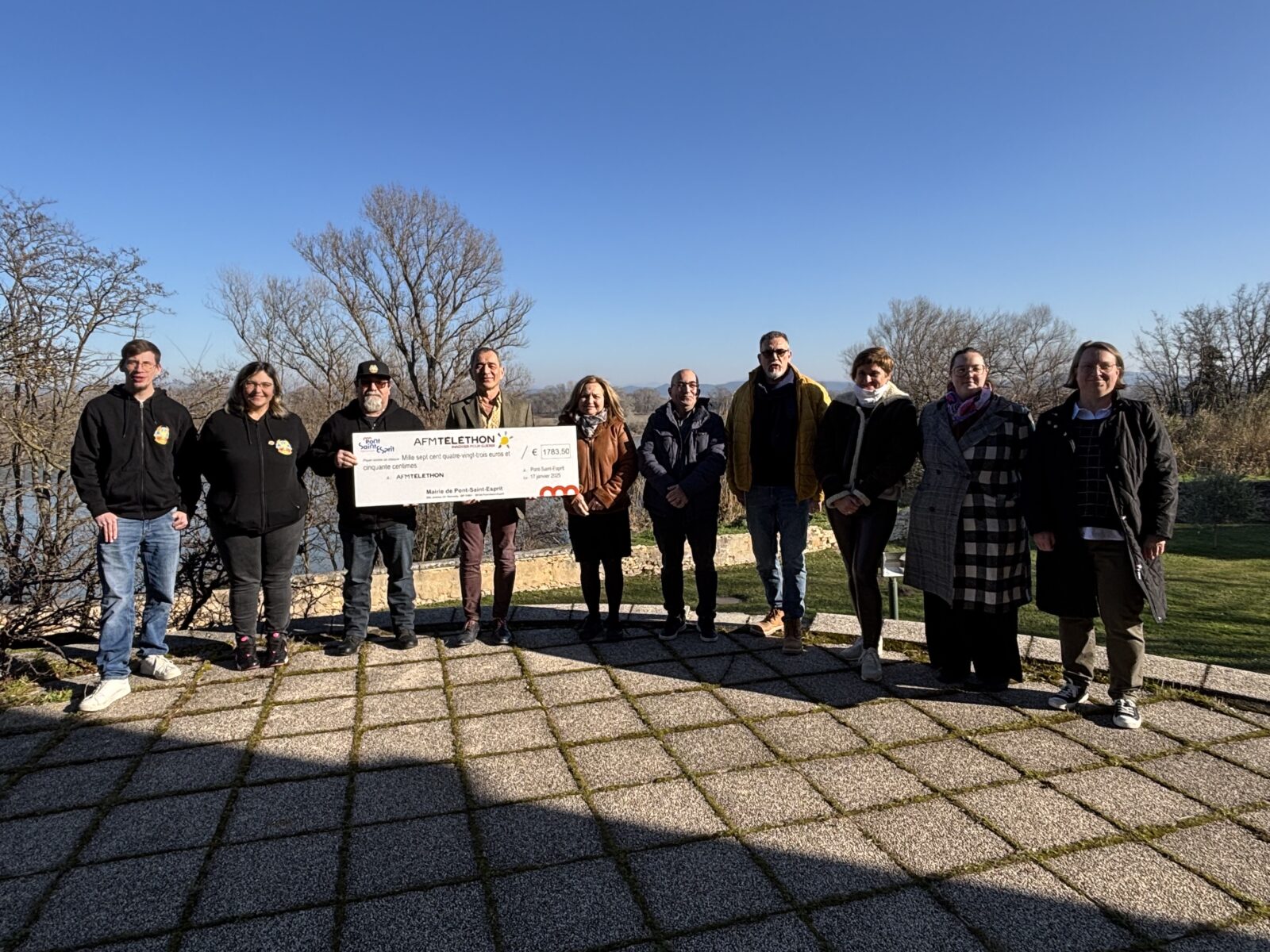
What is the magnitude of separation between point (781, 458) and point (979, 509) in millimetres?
1116

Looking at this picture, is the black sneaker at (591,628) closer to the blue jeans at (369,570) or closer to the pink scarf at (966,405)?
the blue jeans at (369,570)

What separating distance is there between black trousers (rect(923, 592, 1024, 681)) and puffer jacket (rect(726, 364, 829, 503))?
93 centimetres

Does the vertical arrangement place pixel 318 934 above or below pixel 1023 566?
below

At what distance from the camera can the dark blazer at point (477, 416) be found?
4.46 m

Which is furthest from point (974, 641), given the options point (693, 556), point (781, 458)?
point (693, 556)

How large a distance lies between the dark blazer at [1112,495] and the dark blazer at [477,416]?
2.85 metres

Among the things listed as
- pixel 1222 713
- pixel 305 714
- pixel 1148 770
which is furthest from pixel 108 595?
pixel 1222 713

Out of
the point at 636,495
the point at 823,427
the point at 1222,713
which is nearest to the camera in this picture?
the point at 1222,713

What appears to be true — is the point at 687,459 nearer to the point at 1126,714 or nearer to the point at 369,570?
the point at 369,570

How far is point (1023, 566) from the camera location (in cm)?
358

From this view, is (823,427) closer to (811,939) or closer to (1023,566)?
(1023,566)

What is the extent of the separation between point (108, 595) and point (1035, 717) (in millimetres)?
4578

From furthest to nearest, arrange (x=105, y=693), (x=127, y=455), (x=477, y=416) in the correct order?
(x=477, y=416) < (x=127, y=455) < (x=105, y=693)

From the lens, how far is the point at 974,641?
3654mm
